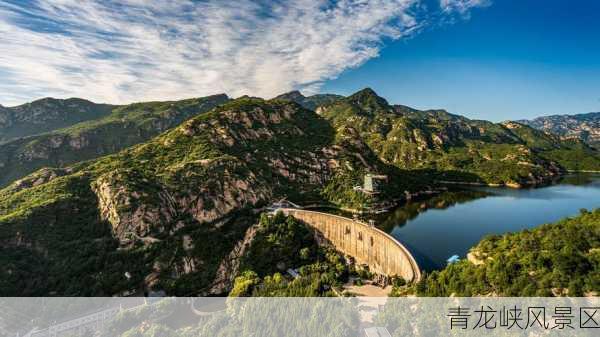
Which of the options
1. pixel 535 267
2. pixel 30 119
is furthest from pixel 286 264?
pixel 30 119

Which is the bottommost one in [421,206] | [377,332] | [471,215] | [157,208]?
[377,332]

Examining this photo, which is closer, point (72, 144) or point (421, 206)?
point (421, 206)

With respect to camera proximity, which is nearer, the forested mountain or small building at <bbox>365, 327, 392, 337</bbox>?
small building at <bbox>365, 327, 392, 337</bbox>

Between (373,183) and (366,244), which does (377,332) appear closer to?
(366,244)

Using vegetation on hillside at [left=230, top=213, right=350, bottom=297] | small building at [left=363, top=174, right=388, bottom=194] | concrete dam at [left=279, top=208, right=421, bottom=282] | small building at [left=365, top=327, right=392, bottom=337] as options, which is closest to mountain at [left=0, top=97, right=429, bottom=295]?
small building at [left=363, top=174, right=388, bottom=194]

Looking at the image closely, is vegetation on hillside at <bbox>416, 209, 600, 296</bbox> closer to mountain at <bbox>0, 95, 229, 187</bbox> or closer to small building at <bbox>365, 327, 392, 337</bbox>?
small building at <bbox>365, 327, 392, 337</bbox>

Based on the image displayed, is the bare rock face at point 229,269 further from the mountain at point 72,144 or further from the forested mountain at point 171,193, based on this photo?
the mountain at point 72,144
